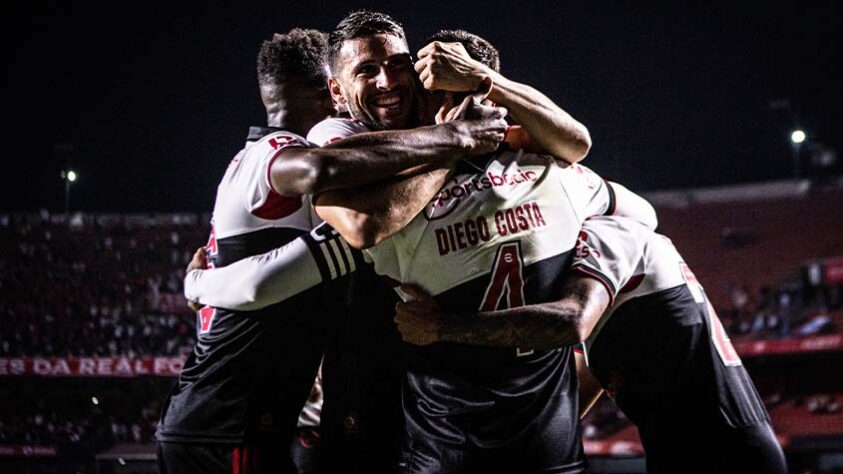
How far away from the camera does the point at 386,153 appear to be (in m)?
2.70

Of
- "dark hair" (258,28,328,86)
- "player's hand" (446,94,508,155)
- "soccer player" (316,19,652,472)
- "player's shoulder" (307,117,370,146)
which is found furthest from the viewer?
"dark hair" (258,28,328,86)

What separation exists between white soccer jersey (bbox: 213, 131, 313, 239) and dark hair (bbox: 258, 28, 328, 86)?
19.7 inches

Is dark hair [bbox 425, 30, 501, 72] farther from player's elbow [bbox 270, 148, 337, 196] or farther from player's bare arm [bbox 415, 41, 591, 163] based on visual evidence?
player's elbow [bbox 270, 148, 337, 196]

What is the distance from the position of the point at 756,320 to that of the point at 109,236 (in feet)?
57.1

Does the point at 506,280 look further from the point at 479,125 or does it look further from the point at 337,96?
the point at 337,96

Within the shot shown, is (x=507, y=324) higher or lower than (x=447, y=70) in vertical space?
lower

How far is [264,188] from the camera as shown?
10.6 ft

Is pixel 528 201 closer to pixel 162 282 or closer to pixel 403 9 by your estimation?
pixel 403 9

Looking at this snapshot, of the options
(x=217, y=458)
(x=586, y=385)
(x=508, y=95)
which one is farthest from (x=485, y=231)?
(x=217, y=458)

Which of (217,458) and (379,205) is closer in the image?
(379,205)

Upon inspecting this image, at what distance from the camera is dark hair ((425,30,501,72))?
10.6 ft

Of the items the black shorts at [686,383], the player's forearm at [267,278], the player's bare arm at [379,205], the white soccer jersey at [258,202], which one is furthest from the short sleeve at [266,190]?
the black shorts at [686,383]

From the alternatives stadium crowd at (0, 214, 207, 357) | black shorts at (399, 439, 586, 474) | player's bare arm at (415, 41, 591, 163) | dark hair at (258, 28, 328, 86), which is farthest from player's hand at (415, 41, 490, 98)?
stadium crowd at (0, 214, 207, 357)

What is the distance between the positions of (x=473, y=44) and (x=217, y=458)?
1846mm
